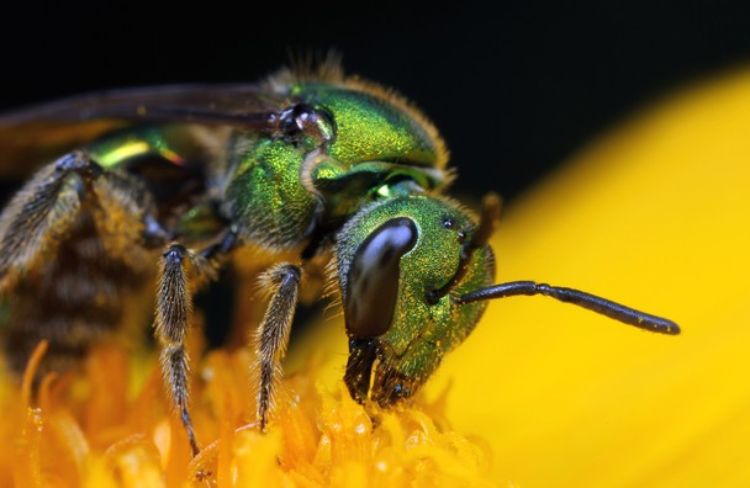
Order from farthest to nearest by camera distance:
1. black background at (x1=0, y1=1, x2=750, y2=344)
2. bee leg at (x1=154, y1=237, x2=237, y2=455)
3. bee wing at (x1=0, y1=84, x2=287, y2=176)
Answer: black background at (x1=0, y1=1, x2=750, y2=344)
bee wing at (x1=0, y1=84, x2=287, y2=176)
bee leg at (x1=154, y1=237, x2=237, y2=455)

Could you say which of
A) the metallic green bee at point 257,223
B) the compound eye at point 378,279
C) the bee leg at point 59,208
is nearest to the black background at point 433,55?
the metallic green bee at point 257,223

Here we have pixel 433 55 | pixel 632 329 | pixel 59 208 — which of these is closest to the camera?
pixel 59 208

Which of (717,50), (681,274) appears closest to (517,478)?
(681,274)

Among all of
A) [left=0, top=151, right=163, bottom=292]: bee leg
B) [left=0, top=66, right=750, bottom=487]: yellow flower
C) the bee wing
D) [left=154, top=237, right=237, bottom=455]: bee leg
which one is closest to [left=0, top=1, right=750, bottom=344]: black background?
[left=0, top=66, right=750, bottom=487]: yellow flower

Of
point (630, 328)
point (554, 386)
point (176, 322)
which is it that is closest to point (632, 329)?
point (630, 328)

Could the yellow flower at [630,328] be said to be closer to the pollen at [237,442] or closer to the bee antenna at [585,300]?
the pollen at [237,442]

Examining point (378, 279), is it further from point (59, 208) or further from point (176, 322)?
point (59, 208)

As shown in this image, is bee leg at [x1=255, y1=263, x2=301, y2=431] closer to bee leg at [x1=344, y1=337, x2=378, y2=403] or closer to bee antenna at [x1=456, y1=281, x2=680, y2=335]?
bee leg at [x1=344, y1=337, x2=378, y2=403]
